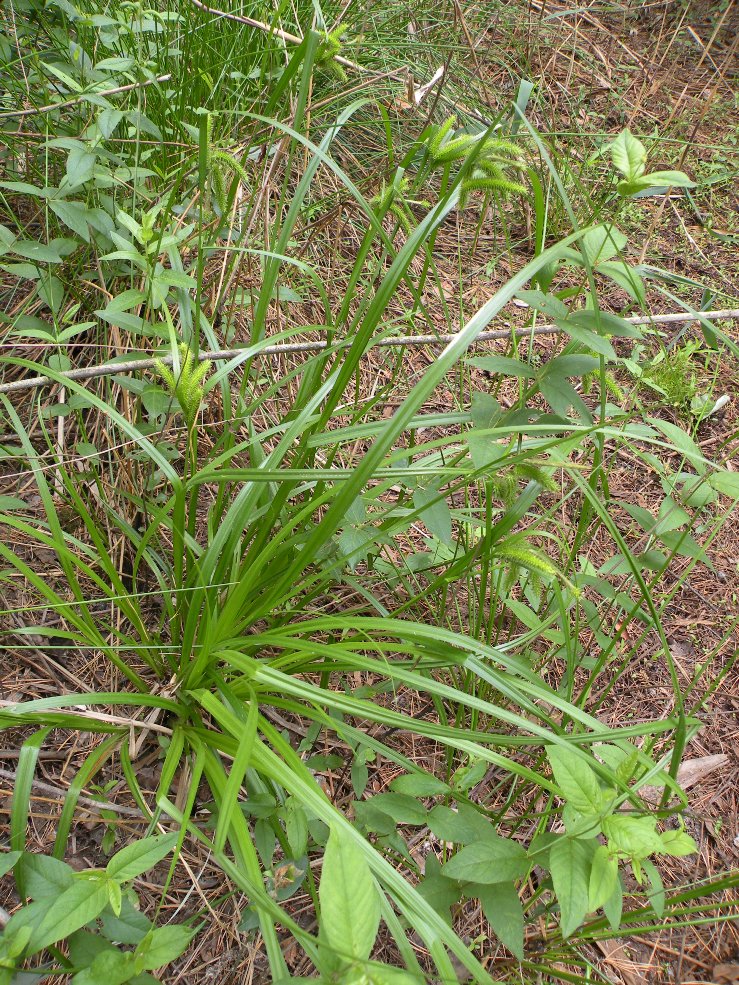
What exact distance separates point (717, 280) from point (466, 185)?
1.97 meters

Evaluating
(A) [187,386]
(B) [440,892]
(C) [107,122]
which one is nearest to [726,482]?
(B) [440,892]

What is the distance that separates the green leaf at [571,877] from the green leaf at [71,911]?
57 cm

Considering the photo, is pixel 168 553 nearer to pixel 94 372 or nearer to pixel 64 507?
pixel 64 507

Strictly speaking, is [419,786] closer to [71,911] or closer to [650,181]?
[71,911]

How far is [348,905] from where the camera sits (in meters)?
0.68

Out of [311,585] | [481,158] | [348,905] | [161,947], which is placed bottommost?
[311,585]

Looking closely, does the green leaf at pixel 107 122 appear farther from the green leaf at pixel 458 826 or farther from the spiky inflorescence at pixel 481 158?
the green leaf at pixel 458 826

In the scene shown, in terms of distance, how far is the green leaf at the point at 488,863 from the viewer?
40.2 inches

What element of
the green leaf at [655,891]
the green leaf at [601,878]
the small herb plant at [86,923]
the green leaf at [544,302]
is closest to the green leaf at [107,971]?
the small herb plant at [86,923]

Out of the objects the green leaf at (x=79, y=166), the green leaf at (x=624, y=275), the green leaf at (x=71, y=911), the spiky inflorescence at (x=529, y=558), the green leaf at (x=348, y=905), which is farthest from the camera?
the green leaf at (x=79, y=166)

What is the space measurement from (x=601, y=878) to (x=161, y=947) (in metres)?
0.57

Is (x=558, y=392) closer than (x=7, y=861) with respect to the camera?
No

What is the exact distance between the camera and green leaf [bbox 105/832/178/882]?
3.03 ft

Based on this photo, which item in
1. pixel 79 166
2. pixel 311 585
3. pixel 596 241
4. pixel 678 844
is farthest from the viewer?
pixel 311 585
